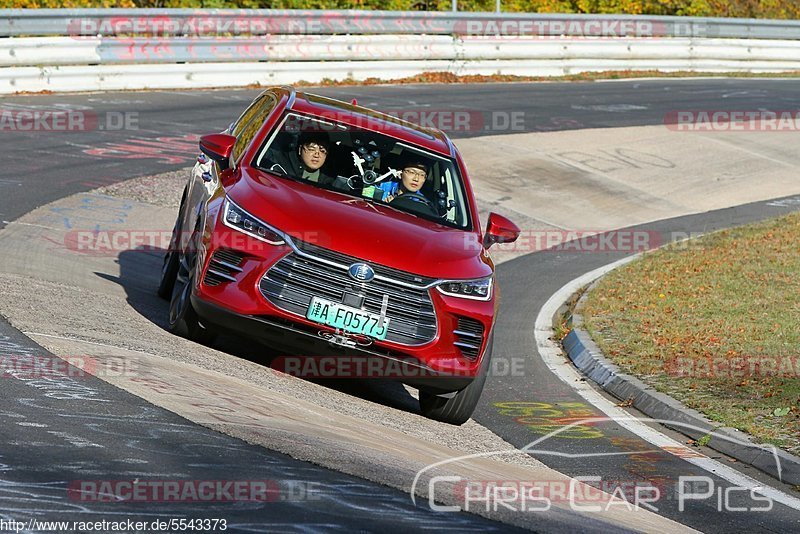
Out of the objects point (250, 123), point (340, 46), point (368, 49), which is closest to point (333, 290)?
point (250, 123)

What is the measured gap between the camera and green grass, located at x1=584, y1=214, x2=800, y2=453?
9.40m

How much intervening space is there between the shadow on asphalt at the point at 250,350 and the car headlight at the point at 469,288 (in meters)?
0.99

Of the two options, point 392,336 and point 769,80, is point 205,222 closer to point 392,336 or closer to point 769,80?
point 392,336

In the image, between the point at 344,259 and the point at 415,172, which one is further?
the point at 415,172

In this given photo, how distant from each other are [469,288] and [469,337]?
33 centimetres

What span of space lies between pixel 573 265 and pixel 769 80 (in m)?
19.9

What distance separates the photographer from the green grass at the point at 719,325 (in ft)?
30.8

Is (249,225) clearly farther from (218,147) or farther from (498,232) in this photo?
(498,232)

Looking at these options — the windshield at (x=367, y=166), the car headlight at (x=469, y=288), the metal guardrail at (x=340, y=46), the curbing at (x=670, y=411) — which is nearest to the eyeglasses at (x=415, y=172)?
the windshield at (x=367, y=166)

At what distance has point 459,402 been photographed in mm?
8539

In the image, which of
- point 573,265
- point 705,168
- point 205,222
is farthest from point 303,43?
point 205,222

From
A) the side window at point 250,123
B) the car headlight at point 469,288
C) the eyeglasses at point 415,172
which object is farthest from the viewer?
the side window at point 250,123

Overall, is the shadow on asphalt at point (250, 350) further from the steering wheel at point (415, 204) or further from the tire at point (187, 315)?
the steering wheel at point (415, 204)

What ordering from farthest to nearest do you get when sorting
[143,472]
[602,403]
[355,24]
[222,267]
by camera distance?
[355,24]
[602,403]
[222,267]
[143,472]
